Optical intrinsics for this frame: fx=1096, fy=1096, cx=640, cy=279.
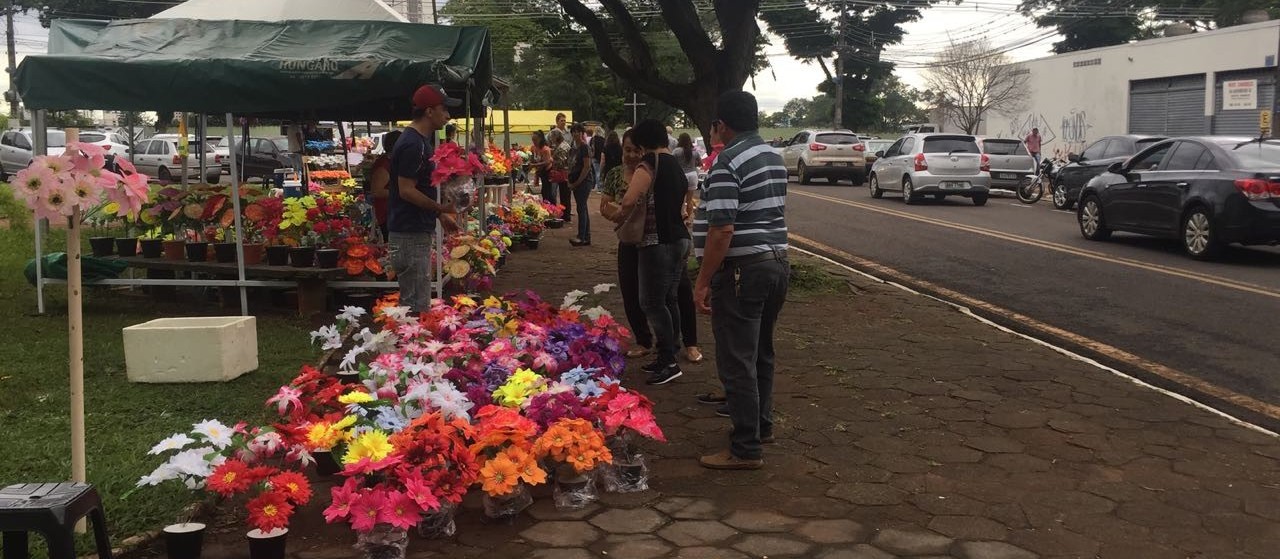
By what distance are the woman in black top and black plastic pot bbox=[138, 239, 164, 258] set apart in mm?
5229

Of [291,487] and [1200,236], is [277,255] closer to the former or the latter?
[291,487]

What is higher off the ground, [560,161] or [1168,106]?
[1168,106]

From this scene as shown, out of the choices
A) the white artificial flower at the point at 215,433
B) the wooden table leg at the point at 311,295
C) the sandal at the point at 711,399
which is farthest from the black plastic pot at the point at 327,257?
the white artificial flower at the point at 215,433

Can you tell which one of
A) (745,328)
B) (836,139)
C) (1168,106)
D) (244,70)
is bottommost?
(745,328)

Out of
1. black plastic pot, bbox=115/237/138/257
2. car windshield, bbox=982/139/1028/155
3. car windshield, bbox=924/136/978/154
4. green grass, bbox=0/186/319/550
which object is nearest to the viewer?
green grass, bbox=0/186/319/550

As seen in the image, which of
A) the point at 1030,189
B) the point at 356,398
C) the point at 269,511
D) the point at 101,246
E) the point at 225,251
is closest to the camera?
the point at 269,511

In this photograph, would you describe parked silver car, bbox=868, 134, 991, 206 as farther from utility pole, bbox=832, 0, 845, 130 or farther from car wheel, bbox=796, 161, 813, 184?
utility pole, bbox=832, 0, 845, 130

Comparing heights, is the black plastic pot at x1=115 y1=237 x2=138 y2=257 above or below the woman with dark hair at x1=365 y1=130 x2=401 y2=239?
below

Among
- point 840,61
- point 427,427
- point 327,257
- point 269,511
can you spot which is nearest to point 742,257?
point 427,427

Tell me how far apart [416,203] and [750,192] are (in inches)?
99.9

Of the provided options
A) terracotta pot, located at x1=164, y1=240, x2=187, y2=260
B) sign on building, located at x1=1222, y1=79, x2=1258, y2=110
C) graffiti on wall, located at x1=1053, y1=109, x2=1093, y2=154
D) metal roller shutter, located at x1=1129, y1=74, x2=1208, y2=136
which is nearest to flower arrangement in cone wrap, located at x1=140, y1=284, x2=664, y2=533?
terracotta pot, located at x1=164, y1=240, x2=187, y2=260

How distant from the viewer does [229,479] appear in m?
4.30

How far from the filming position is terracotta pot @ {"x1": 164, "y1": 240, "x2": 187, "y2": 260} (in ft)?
32.0

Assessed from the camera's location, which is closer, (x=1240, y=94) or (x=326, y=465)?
(x=326, y=465)
